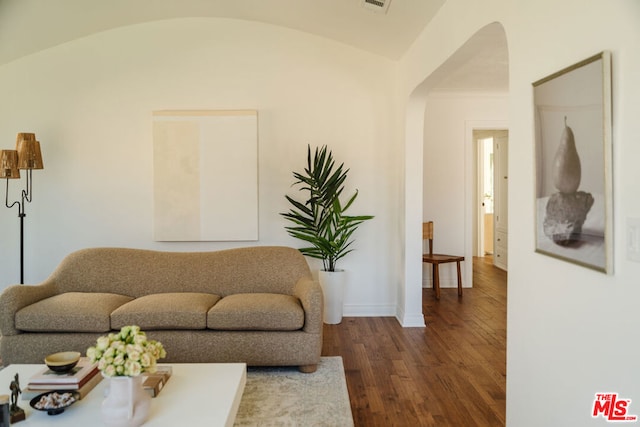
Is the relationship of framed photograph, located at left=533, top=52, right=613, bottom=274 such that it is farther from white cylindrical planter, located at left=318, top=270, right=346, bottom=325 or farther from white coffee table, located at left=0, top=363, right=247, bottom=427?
white cylindrical planter, located at left=318, top=270, right=346, bottom=325

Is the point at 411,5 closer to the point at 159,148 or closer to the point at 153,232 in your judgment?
the point at 159,148

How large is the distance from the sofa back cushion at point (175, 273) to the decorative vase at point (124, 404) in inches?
72.2

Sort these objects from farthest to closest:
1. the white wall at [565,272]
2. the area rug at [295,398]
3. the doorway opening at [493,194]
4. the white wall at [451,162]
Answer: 1. the doorway opening at [493,194]
2. the white wall at [451,162]
3. the area rug at [295,398]
4. the white wall at [565,272]

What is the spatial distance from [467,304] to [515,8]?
367 centimetres

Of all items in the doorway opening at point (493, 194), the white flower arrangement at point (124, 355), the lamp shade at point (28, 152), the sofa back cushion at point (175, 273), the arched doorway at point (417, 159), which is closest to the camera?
the white flower arrangement at point (124, 355)

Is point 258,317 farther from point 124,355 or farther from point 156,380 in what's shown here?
point 124,355

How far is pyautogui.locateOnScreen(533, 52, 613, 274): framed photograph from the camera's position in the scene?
1.33m

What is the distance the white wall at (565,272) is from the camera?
4.10ft

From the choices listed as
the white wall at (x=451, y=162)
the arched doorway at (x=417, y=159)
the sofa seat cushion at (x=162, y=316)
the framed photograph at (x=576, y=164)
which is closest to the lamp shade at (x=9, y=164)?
the sofa seat cushion at (x=162, y=316)

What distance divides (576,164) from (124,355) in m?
1.80

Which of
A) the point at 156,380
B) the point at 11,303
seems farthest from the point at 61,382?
the point at 11,303

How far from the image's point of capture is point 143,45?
14.6ft

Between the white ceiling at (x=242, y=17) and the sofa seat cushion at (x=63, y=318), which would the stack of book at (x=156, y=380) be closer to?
the sofa seat cushion at (x=63, y=318)

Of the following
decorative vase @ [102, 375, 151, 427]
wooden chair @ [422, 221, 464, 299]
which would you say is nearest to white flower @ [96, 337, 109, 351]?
decorative vase @ [102, 375, 151, 427]
